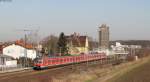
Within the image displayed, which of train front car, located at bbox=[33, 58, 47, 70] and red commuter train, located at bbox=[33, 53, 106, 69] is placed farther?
red commuter train, located at bbox=[33, 53, 106, 69]

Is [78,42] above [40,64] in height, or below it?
above

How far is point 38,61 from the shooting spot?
209 feet

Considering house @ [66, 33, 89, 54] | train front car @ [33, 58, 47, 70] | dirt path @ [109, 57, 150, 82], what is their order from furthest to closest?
house @ [66, 33, 89, 54], train front car @ [33, 58, 47, 70], dirt path @ [109, 57, 150, 82]

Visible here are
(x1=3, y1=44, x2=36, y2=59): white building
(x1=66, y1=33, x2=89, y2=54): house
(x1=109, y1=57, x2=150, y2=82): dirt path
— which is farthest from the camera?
(x1=66, y1=33, x2=89, y2=54): house

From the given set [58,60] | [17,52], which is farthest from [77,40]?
[58,60]

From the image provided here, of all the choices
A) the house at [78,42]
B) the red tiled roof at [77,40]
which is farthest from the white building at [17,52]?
the red tiled roof at [77,40]

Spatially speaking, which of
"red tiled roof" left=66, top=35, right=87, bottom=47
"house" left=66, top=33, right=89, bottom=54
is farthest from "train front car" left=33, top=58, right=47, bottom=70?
"red tiled roof" left=66, top=35, right=87, bottom=47

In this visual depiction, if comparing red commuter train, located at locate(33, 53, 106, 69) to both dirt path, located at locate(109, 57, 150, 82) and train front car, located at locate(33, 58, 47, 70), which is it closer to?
train front car, located at locate(33, 58, 47, 70)

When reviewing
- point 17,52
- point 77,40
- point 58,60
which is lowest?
point 58,60

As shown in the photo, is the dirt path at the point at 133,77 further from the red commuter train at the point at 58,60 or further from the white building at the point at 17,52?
the white building at the point at 17,52

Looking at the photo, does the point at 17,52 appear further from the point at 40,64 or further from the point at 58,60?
the point at 40,64

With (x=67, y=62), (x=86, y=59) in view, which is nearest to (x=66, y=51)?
(x=86, y=59)

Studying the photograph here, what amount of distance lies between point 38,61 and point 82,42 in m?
86.8

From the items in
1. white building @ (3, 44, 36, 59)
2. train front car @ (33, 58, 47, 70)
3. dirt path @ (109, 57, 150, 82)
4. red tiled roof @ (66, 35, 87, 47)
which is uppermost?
red tiled roof @ (66, 35, 87, 47)
